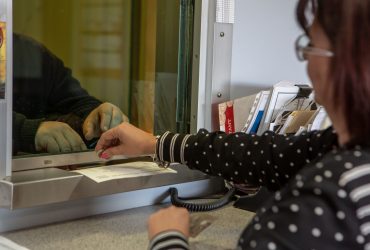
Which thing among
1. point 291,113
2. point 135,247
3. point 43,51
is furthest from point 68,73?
point 291,113

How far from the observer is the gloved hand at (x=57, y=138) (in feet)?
3.69

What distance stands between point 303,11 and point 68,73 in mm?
651

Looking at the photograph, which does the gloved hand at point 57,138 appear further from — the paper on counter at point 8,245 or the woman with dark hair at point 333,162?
the woman with dark hair at point 333,162

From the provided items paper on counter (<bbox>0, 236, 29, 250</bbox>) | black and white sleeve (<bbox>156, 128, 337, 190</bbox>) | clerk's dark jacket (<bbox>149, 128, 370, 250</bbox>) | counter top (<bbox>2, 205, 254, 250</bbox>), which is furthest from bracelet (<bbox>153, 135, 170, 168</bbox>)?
clerk's dark jacket (<bbox>149, 128, 370, 250</bbox>)

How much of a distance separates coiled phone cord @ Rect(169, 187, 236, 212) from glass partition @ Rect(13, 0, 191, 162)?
0.17m

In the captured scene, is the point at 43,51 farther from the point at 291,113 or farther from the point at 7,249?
the point at 291,113

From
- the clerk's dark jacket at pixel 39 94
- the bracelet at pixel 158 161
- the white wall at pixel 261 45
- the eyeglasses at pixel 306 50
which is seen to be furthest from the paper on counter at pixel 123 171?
the eyeglasses at pixel 306 50

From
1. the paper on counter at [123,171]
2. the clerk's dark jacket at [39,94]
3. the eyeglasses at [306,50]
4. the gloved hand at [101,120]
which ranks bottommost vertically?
the paper on counter at [123,171]

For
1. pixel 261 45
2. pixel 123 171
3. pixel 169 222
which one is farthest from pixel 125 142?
pixel 261 45

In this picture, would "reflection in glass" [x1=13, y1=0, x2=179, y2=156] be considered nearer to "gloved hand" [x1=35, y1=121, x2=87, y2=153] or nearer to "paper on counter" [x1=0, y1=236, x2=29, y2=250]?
"gloved hand" [x1=35, y1=121, x2=87, y2=153]

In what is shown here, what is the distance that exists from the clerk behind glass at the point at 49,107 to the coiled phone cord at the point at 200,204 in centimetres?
21

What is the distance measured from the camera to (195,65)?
1.36 m

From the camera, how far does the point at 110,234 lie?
1.06 meters

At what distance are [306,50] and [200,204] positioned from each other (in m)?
0.67
